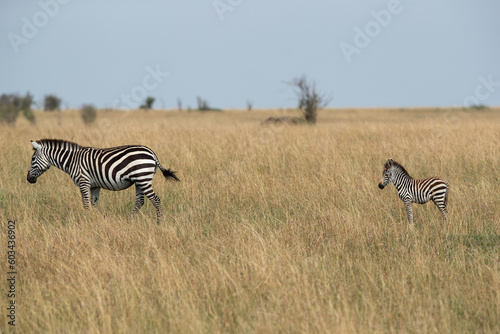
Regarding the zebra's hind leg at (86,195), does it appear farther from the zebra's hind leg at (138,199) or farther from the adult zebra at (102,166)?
the zebra's hind leg at (138,199)

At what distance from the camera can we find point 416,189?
6.35 m

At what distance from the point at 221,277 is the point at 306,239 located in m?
1.49

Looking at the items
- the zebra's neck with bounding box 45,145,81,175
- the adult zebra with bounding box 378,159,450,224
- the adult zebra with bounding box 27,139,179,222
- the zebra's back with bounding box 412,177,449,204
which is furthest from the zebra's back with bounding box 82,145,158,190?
the zebra's back with bounding box 412,177,449,204

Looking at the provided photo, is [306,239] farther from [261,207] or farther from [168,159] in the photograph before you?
[168,159]

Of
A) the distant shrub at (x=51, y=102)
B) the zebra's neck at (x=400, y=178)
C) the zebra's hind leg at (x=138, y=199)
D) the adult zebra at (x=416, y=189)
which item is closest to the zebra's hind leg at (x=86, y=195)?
the zebra's hind leg at (x=138, y=199)

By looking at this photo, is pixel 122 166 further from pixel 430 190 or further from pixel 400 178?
pixel 430 190

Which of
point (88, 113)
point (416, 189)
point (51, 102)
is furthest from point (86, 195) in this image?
point (51, 102)

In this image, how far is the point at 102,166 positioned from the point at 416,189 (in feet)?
13.7

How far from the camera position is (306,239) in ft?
18.3

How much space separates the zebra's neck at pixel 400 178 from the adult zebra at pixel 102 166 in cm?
319

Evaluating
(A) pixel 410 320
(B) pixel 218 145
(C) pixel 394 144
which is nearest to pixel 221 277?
(A) pixel 410 320

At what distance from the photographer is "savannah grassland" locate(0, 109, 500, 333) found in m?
3.79

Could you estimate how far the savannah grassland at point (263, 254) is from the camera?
12.4 feet

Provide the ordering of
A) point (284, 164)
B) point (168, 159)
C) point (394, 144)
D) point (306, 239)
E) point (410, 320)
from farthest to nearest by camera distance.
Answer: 1. point (394, 144)
2. point (168, 159)
3. point (284, 164)
4. point (306, 239)
5. point (410, 320)
